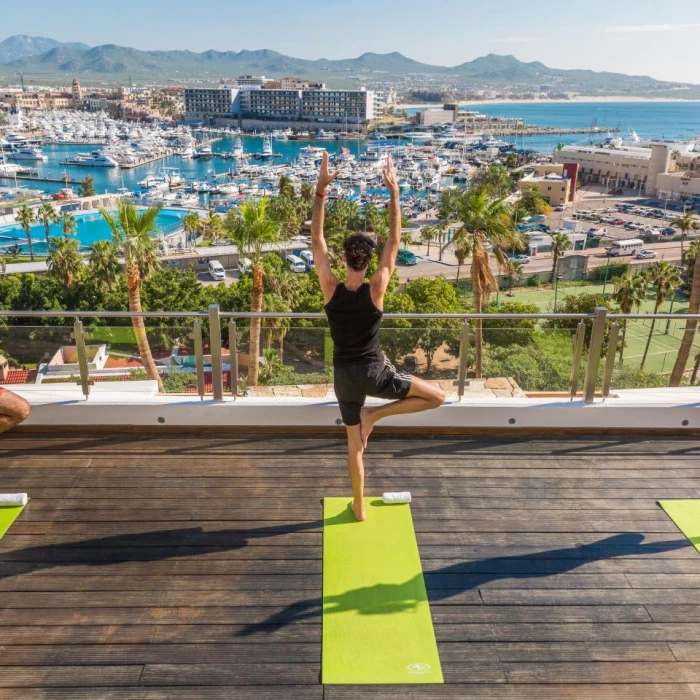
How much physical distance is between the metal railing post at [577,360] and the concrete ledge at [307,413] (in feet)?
0.53

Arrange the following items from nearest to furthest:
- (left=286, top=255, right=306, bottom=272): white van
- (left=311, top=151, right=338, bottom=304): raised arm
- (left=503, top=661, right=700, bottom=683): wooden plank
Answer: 1. (left=503, top=661, right=700, bottom=683): wooden plank
2. (left=311, top=151, right=338, bottom=304): raised arm
3. (left=286, top=255, right=306, bottom=272): white van

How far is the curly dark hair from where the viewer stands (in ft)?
10.3

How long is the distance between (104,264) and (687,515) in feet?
114

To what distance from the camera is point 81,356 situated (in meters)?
4.94

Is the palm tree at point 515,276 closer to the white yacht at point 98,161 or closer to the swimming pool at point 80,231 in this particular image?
the swimming pool at point 80,231

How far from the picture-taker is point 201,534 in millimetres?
3582

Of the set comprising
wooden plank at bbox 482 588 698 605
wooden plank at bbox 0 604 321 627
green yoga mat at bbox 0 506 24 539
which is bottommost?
green yoga mat at bbox 0 506 24 539

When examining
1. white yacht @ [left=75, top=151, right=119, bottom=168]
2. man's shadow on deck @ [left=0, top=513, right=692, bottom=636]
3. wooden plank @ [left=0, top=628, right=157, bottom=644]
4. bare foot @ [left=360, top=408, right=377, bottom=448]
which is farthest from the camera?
white yacht @ [left=75, top=151, right=119, bottom=168]

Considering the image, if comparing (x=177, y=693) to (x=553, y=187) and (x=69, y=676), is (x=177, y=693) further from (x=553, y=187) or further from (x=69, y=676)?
(x=553, y=187)

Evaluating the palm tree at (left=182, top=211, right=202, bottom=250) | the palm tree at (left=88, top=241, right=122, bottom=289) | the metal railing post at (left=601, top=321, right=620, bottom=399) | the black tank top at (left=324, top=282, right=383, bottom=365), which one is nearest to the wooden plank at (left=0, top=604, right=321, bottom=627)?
the black tank top at (left=324, top=282, right=383, bottom=365)

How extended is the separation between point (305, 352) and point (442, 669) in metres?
3.06

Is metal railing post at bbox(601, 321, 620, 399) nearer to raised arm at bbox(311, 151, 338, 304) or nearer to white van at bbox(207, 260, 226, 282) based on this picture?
raised arm at bbox(311, 151, 338, 304)

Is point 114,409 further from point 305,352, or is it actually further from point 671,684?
point 671,684

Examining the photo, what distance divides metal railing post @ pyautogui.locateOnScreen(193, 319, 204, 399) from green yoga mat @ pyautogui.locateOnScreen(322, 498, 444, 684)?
1613 mm
